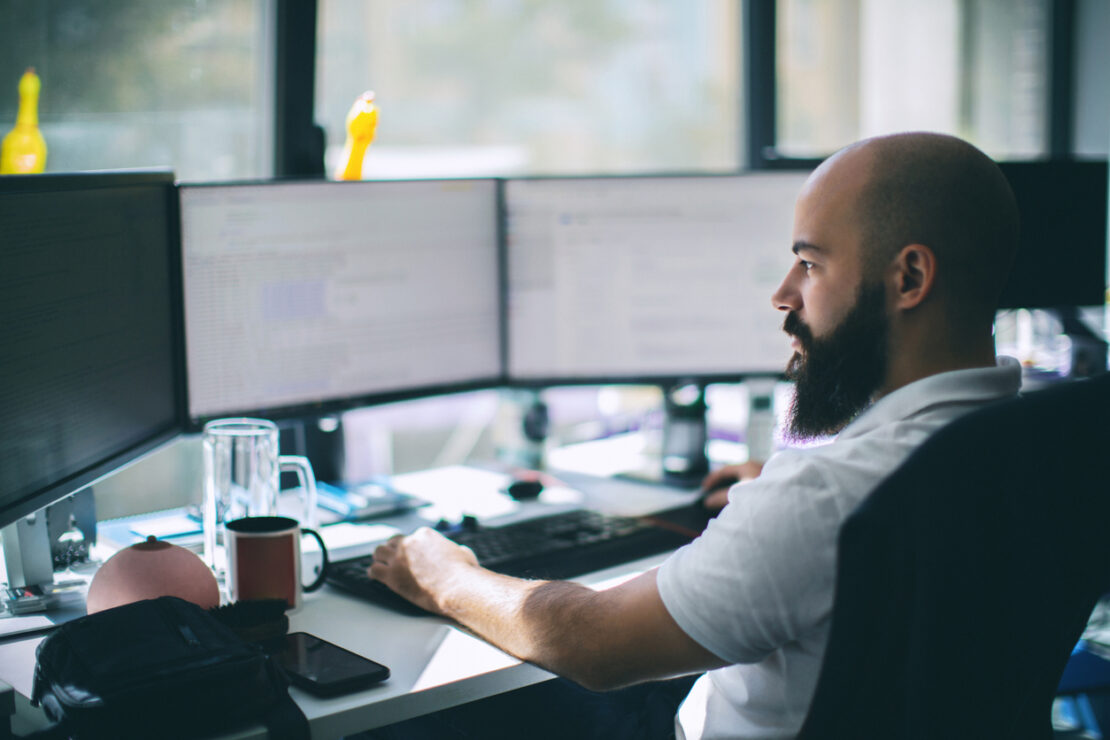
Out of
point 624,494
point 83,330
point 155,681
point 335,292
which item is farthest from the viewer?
point 624,494

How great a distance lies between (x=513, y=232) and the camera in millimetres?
1941

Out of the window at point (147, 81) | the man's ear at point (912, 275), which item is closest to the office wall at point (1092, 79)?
the window at point (147, 81)

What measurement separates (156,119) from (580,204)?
811 millimetres

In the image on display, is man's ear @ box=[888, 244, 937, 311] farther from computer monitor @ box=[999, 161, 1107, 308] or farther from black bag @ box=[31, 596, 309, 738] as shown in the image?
computer monitor @ box=[999, 161, 1107, 308]

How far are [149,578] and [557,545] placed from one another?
1.77ft

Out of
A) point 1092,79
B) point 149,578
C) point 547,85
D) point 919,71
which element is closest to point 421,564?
point 149,578

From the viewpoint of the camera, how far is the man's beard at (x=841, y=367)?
110 cm

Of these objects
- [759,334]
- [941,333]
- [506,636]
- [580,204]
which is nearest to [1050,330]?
[759,334]

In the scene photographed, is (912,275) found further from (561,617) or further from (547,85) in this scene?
(547,85)

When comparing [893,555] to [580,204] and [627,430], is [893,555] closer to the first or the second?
[580,204]

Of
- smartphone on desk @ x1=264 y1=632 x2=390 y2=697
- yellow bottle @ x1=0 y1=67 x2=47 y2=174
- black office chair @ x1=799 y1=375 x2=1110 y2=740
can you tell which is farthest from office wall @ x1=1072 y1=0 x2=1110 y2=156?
smartphone on desk @ x1=264 y1=632 x2=390 y2=697

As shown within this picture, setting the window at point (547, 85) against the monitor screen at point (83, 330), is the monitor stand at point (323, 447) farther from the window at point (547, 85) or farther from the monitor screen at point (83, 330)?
the window at point (547, 85)

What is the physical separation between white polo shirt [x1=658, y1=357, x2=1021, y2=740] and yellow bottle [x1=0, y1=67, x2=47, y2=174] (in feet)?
4.19

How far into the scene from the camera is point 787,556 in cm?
93
